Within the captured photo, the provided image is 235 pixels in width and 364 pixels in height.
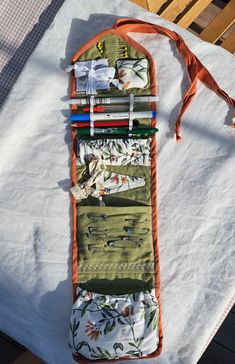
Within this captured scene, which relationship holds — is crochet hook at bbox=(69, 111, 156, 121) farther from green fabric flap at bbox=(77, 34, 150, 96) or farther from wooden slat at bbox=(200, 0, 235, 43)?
wooden slat at bbox=(200, 0, 235, 43)

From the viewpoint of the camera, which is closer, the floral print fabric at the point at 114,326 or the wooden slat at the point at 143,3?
the floral print fabric at the point at 114,326

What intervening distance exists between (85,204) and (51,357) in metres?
0.32

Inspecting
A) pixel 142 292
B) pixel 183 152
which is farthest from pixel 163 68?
pixel 142 292

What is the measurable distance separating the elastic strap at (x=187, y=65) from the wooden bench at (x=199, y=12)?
7 centimetres

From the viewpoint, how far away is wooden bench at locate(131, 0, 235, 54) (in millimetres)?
967

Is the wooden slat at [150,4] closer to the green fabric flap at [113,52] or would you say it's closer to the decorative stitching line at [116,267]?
the green fabric flap at [113,52]

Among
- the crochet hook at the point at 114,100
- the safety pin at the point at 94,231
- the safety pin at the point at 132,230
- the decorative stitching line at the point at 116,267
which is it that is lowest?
the decorative stitching line at the point at 116,267

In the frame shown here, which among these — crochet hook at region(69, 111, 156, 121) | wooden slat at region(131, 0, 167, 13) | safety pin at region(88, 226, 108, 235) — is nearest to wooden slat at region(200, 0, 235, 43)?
wooden slat at region(131, 0, 167, 13)

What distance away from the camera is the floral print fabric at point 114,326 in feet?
2.77

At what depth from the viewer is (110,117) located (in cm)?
92

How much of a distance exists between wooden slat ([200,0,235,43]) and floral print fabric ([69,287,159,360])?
55cm

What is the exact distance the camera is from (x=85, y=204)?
0.91 metres

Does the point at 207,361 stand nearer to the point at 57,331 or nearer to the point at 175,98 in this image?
the point at 57,331

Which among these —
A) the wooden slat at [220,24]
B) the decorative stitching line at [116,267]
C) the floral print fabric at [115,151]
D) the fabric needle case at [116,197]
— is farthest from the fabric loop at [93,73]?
the decorative stitching line at [116,267]
